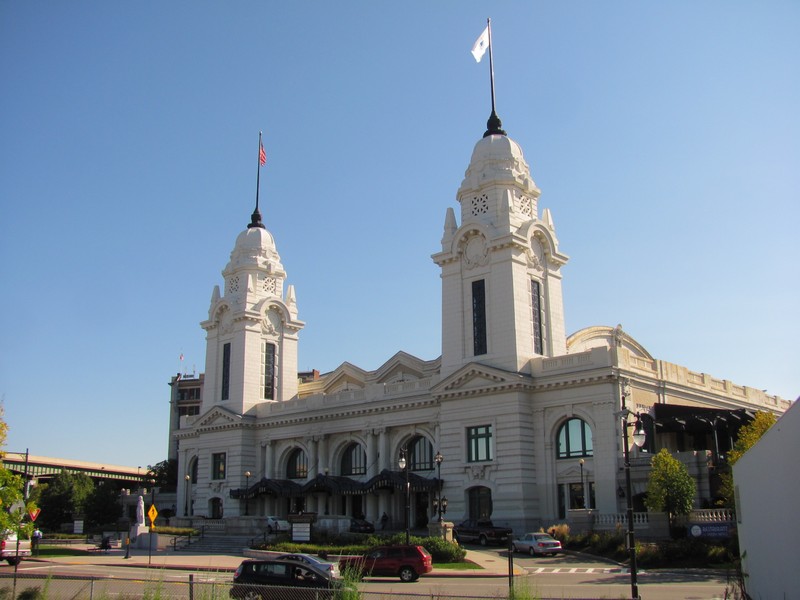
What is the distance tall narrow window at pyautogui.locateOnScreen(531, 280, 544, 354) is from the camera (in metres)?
56.1

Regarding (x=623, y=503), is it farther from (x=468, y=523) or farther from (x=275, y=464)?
(x=275, y=464)

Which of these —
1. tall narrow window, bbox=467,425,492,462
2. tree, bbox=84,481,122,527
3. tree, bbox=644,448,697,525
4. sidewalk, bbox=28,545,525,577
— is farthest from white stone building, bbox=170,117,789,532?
tree, bbox=84,481,122,527

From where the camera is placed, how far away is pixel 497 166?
5891 cm

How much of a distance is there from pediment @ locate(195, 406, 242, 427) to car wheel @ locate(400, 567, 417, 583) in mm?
40852

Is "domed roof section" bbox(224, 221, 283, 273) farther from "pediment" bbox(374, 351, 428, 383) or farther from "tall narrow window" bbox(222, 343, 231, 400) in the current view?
"pediment" bbox(374, 351, 428, 383)

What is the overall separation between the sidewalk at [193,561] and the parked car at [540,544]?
1748 mm

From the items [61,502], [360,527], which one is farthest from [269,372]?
[61,502]

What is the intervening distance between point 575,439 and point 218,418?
114 feet

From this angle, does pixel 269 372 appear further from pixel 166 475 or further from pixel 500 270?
pixel 166 475

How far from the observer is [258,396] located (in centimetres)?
7406

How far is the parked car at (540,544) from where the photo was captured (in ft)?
134

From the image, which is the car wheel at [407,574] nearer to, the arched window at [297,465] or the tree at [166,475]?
the arched window at [297,465]

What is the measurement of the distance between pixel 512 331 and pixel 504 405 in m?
4.81

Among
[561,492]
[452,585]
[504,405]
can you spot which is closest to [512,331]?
[504,405]
